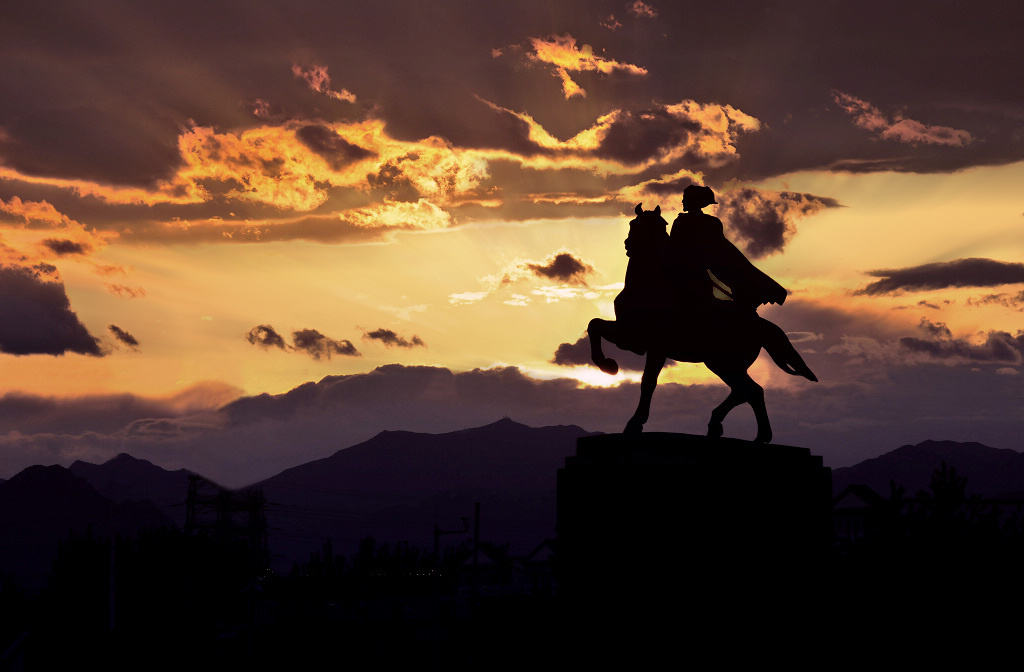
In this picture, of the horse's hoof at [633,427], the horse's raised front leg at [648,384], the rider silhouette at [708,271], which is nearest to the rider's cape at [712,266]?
the rider silhouette at [708,271]

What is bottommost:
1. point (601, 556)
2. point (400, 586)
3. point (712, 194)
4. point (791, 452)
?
point (400, 586)

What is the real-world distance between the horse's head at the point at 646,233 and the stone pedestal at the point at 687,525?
2.13 meters

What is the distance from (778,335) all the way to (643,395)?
74.9 inches

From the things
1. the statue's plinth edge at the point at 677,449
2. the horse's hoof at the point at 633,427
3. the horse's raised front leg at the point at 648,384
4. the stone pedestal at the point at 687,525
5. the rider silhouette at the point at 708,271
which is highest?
the rider silhouette at the point at 708,271

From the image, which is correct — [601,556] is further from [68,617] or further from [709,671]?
[68,617]

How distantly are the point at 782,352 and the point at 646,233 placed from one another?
2.27 meters

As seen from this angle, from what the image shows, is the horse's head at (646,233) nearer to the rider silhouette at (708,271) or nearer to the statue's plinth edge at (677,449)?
the rider silhouette at (708,271)

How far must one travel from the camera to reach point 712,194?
13078 millimetres

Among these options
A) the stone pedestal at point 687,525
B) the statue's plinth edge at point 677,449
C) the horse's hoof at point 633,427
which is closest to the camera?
the stone pedestal at point 687,525

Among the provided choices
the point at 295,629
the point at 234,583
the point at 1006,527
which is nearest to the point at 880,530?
the point at 1006,527

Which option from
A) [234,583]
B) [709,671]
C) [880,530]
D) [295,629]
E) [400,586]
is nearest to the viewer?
[709,671]

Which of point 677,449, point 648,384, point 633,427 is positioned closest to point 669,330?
point 648,384

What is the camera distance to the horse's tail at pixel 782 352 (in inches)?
522

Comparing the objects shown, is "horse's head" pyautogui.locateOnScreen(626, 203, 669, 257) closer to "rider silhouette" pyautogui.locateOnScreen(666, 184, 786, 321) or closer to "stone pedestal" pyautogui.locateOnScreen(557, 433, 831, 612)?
"rider silhouette" pyautogui.locateOnScreen(666, 184, 786, 321)
